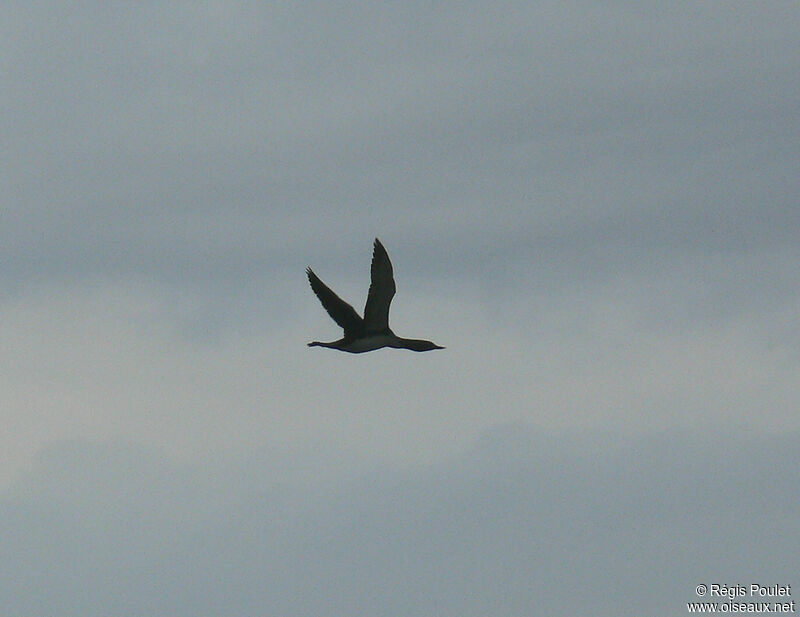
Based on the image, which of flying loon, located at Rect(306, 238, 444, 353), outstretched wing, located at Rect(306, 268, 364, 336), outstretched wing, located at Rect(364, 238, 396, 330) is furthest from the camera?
outstretched wing, located at Rect(306, 268, 364, 336)

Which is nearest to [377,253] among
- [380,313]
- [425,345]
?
[380,313]

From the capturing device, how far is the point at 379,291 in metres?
56.8

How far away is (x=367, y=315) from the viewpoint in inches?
2280

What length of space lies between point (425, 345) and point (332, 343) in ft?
15.5

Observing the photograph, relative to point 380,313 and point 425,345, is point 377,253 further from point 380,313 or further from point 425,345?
point 425,345

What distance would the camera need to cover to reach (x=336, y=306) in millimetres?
57938

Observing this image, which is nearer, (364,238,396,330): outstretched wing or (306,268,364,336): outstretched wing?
(364,238,396,330): outstretched wing

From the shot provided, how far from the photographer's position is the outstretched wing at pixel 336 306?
190ft

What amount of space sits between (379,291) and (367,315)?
1504mm

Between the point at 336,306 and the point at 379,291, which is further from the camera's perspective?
the point at 336,306

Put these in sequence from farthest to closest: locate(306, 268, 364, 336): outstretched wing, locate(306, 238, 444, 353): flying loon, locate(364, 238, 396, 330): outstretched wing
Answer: locate(306, 268, 364, 336): outstretched wing → locate(306, 238, 444, 353): flying loon → locate(364, 238, 396, 330): outstretched wing

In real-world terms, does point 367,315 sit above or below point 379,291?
below

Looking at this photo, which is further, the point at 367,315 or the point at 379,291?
the point at 367,315

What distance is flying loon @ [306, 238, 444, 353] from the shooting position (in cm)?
5662
